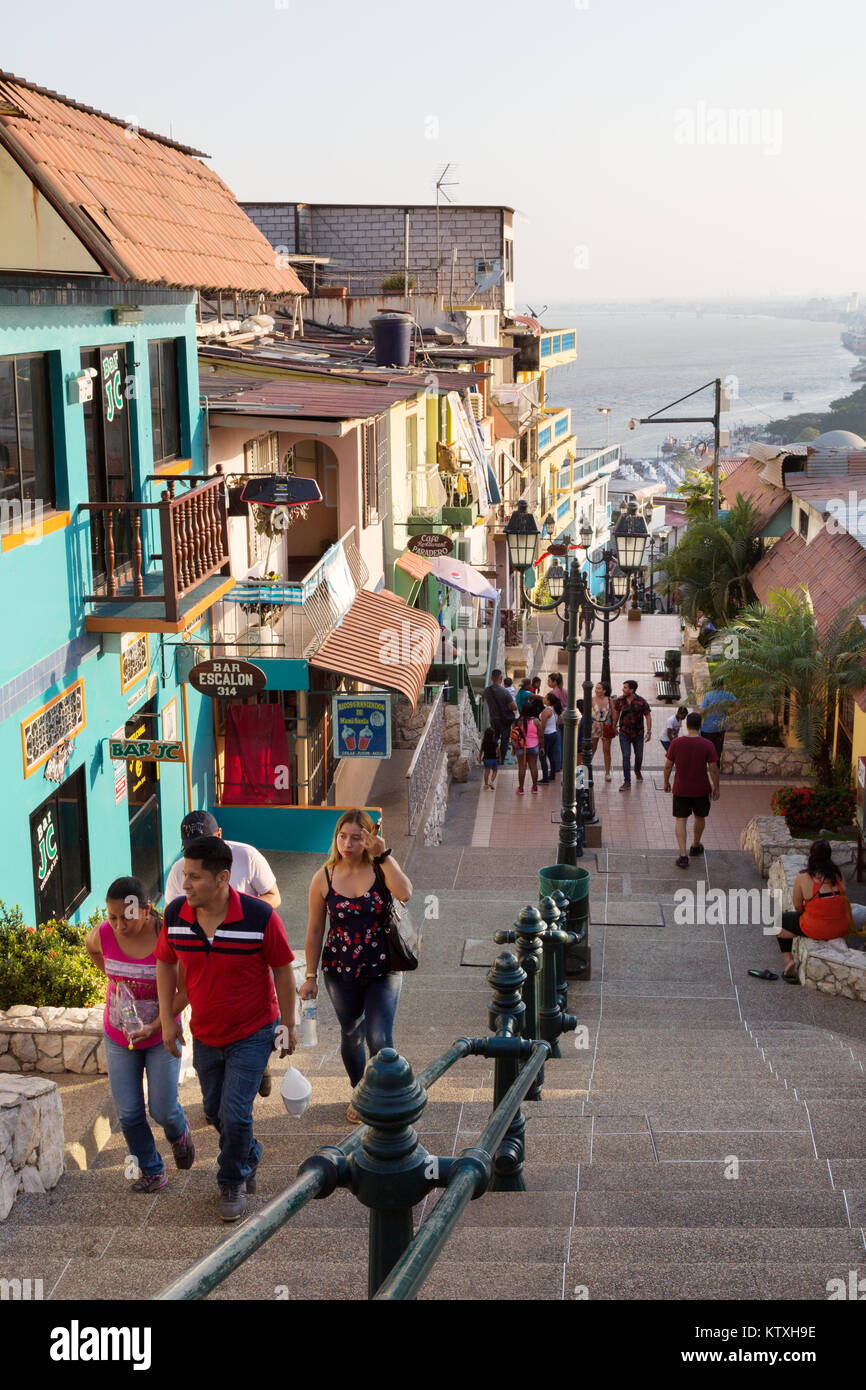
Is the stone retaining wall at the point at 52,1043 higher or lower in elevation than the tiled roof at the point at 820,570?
lower

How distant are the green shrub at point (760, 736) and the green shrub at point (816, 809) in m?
4.63

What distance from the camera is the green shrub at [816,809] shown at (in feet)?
52.2

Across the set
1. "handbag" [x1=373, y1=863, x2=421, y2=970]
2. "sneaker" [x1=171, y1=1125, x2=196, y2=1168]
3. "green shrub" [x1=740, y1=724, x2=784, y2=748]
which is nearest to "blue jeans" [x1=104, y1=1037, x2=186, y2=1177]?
"sneaker" [x1=171, y1=1125, x2=196, y2=1168]

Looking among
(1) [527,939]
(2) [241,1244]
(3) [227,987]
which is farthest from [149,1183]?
(2) [241,1244]

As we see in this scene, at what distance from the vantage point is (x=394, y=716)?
828 inches

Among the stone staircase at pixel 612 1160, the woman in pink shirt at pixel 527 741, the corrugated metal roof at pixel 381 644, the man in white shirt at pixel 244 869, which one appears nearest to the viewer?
the stone staircase at pixel 612 1160

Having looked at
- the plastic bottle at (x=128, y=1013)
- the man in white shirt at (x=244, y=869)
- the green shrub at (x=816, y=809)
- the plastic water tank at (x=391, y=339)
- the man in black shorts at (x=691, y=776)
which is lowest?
the green shrub at (x=816, y=809)

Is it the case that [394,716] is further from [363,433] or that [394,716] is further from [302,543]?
[363,433]

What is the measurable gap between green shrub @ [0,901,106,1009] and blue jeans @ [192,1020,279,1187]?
2231mm

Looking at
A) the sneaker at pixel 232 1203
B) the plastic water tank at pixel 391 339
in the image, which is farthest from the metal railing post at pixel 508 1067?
the plastic water tank at pixel 391 339

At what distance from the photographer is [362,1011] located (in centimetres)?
697

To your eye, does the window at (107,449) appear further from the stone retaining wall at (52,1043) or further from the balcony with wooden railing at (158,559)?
the stone retaining wall at (52,1043)

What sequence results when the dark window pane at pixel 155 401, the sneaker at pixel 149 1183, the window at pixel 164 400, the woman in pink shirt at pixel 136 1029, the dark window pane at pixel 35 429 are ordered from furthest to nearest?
the window at pixel 164 400
the dark window pane at pixel 155 401
the dark window pane at pixel 35 429
the sneaker at pixel 149 1183
the woman in pink shirt at pixel 136 1029

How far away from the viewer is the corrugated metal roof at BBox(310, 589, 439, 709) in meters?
15.9
